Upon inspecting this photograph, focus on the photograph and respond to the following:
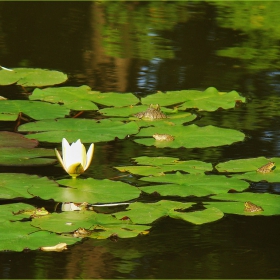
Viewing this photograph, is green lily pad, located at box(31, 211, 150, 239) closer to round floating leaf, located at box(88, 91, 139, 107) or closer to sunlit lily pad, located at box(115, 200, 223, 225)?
sunlit lily pad, located at box(115, 200, 223, 225)

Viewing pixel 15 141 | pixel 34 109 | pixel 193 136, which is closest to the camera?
pixel 15 141

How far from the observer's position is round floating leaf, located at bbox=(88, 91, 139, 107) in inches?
139

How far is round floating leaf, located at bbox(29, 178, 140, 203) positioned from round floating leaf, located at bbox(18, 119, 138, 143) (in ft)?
1.62

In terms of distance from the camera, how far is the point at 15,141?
2.94 meters

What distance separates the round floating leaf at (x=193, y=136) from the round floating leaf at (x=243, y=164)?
25cm

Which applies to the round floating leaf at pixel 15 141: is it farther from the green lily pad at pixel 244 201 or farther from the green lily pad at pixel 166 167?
the green lily pad at pixel 244 201

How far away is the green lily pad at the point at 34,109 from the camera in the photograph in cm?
330

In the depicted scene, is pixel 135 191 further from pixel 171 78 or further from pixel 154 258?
pixel 171 78

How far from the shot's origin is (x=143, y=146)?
3027mm

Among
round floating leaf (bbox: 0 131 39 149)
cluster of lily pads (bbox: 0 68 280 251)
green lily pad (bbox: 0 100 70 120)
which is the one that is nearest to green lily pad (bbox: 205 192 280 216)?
cluster of lily pads (bbox: 0 68 280 251)

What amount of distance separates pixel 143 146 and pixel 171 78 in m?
1.13

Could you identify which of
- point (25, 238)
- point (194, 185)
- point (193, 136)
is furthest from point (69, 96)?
point (25, 238)

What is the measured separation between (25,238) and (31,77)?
194 cm

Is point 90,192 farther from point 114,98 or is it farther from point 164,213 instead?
point 114,98
